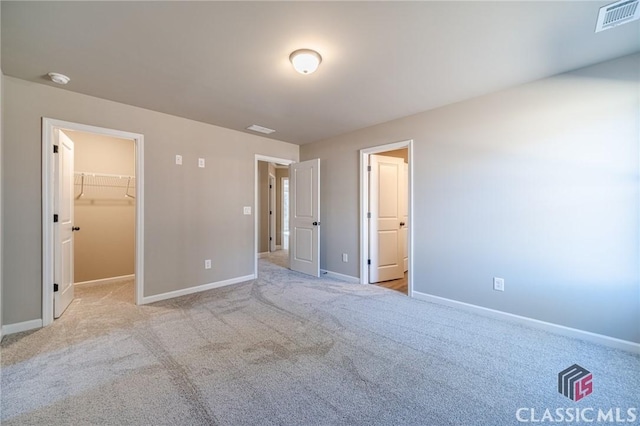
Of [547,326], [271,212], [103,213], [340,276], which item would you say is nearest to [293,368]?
[547,326]

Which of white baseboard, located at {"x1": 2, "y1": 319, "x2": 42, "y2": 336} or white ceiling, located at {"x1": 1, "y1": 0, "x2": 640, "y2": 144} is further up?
white ceiling, located at {"x1": 1, "y1": 0, "x2": 640, "y2": 144}

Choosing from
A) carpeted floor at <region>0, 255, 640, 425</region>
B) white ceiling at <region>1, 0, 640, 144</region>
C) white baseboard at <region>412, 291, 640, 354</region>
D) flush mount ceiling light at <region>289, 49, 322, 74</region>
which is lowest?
carpeted floor at <region>0, 255, 640, 425</region>

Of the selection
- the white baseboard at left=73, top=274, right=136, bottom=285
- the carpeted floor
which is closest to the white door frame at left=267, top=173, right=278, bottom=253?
the white baseboard at left=73, top=274, right=136, bottom=285

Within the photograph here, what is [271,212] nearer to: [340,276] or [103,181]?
[340,276]

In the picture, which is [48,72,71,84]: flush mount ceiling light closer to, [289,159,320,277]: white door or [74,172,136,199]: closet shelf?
[74,172,136,199]: closet shelf

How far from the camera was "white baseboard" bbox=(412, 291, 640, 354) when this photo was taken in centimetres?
215

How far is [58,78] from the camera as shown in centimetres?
240

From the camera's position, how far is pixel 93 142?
404 centimetres

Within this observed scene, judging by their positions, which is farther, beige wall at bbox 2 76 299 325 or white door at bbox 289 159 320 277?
white door at bbox 289 159 320 277

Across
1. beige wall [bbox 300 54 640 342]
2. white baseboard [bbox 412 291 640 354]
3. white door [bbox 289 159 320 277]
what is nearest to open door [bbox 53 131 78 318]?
white door [bbox 289 159 320 277]

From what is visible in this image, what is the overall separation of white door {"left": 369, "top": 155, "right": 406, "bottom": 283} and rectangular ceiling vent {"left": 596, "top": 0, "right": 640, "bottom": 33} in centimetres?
256

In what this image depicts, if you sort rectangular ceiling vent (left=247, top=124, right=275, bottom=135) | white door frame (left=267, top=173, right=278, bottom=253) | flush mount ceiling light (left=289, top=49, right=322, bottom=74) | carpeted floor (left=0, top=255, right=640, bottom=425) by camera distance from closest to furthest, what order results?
carpeted floor (left=0, top=255, right=640, bottom=425) → flush mount ceiling light (left=289, top=49, right=322, bottom=74) → rectangular ceiling vent (left=247, top=124, right=275, bottom=135) → white door frame (left=267, top=173, right=278, bottom=253)

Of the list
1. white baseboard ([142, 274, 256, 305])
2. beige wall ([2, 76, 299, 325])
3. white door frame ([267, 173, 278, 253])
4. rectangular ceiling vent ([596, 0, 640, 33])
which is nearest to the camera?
rectangular ceiling vent ([596, 0, 640, 33])

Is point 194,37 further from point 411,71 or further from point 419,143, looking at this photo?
point 419,143
